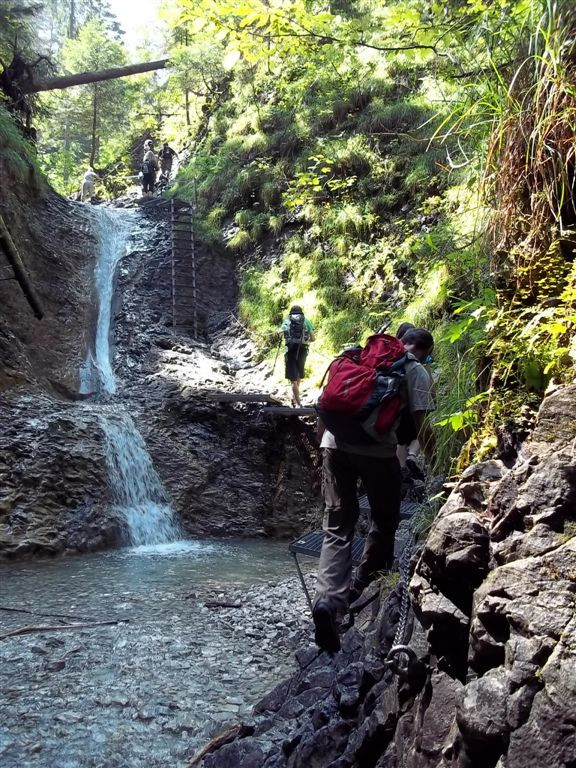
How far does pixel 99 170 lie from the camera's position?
28.9 m

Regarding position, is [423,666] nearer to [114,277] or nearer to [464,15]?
[464,15]

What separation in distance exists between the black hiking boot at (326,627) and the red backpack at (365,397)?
0.96m

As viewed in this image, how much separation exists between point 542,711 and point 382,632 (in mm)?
1584

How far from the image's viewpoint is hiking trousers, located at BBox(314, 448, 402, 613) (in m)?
3.31

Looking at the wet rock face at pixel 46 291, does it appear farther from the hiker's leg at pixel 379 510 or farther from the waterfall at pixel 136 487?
the hiker's leg at pixel 379 510

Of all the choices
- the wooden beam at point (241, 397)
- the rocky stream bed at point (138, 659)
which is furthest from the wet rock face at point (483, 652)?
the wooden beam at point (241, 397)

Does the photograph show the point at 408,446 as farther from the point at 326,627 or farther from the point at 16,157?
the point at 16,157

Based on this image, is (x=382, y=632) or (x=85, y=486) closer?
(x=382, y=632)

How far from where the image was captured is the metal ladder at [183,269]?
13758 millimetres

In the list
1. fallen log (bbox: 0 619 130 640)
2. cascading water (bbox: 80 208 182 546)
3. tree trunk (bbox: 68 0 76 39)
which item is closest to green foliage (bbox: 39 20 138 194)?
tree trunk (bbox: 68 0 76 39)

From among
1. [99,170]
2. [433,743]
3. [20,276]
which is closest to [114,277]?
[20,276]

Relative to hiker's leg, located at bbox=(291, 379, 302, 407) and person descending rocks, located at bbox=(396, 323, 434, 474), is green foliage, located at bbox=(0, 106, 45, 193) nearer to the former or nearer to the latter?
hiker's leg, located at bbox=(291, 379, 302, 407)

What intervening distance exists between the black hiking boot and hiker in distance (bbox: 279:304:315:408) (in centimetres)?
641

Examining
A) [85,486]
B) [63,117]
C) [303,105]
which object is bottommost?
[85,486]
